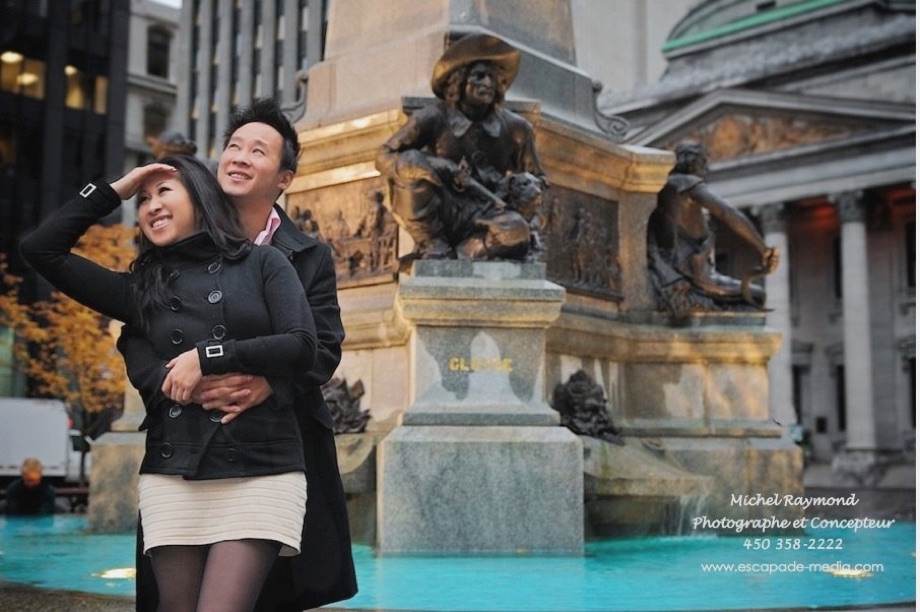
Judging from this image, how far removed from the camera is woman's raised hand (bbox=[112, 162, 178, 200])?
3291 millimetres

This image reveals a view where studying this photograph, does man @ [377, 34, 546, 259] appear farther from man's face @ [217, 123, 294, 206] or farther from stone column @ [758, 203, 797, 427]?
stone column @ [758, 203, 797, 427]

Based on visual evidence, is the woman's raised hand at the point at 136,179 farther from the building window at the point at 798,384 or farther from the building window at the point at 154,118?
the building window at the point at 154,118

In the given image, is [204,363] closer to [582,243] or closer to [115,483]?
[115,483]

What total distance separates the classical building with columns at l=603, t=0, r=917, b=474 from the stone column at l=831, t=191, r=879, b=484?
0.21 feet

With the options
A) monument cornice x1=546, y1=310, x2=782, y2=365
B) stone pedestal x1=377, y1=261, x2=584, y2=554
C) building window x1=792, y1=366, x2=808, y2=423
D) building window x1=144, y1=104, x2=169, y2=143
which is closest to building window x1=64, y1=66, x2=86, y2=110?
building window x1=144, y1=104, x2=169, y2=143

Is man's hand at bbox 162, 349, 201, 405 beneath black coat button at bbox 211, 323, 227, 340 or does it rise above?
beneath

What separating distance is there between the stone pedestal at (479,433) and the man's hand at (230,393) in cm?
446

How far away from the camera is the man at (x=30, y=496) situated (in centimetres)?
1322

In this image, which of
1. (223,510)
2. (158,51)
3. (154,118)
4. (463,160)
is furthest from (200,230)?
(158,51)

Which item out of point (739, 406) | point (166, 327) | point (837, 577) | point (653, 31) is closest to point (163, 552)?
point (166, 327)

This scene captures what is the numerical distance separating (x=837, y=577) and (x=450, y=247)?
11.0 ft

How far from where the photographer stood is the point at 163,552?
308 centimetres

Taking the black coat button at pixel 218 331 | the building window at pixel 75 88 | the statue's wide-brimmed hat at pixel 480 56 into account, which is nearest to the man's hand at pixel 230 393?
the black coat button at pixel 218 331

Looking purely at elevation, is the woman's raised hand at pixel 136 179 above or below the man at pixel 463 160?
below
